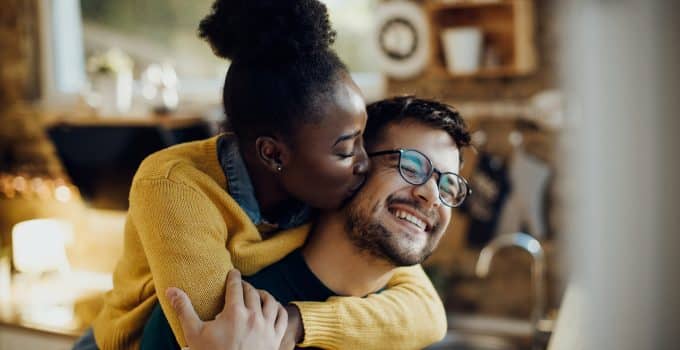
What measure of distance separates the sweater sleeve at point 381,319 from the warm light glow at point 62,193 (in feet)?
8.49

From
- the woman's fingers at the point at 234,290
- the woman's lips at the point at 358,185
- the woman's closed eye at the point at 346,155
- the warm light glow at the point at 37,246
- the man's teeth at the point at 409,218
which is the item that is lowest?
the warm light glow at the point at 37,246

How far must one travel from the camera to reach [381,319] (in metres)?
1.12

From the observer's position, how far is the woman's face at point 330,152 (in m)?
0.95

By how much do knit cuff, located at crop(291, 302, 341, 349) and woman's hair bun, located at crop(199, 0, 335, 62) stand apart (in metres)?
0.37

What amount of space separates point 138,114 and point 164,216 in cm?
213

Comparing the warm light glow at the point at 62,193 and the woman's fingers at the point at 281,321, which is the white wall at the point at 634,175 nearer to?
the woman's fingers at the point at 281,321

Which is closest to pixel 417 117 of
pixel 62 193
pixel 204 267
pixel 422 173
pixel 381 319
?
pixel 422 173

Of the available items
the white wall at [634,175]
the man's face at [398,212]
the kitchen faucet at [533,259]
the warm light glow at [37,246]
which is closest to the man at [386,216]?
the man's face at [398,212]

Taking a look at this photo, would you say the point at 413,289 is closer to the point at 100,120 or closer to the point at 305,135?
the point at 305,135

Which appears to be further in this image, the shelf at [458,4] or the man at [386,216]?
the shelf at [458,4]

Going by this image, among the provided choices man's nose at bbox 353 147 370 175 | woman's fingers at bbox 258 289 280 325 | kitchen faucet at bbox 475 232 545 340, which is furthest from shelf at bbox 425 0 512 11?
woman's fingers at bbox 258 289 280 325

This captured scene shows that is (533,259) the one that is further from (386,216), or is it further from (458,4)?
(386,216)

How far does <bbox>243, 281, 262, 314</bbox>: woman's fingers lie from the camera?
969 mm

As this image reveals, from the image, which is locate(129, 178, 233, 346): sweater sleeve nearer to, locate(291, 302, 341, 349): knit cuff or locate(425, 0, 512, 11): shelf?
locate(291, 302, 341, 349): knit cuff
